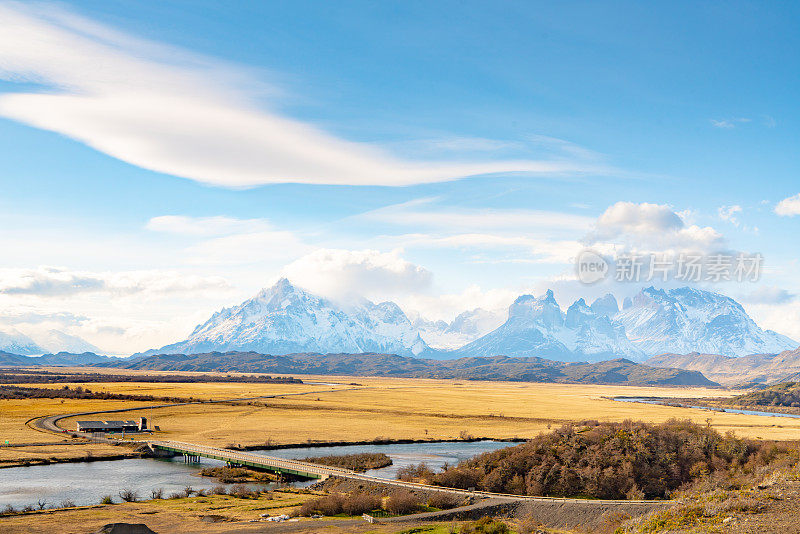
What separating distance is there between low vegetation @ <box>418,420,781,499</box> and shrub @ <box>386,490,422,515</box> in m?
9.18

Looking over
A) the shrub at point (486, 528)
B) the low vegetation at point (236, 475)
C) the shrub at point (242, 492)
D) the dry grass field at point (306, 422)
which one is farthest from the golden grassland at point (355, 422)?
the shrub at point (486, 528)

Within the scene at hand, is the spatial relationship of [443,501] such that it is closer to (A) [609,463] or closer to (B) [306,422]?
(A) [609,463]

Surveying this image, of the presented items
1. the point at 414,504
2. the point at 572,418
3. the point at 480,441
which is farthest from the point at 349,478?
the point at 572,418

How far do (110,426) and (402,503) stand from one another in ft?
257

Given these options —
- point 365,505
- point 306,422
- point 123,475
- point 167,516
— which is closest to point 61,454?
point 123,475

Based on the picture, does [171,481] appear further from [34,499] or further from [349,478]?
[349,478]

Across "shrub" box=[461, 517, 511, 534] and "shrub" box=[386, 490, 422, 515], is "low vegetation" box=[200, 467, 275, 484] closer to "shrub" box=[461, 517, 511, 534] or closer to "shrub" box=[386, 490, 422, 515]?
"shrub" box=[386, 490, 422, 515]

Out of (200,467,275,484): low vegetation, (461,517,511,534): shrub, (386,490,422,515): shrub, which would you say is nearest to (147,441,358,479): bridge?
(200,467,275,484): low vegetation

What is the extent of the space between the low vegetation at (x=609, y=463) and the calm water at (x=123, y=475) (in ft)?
48.4

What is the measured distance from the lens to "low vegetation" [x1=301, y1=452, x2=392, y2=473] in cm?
8519

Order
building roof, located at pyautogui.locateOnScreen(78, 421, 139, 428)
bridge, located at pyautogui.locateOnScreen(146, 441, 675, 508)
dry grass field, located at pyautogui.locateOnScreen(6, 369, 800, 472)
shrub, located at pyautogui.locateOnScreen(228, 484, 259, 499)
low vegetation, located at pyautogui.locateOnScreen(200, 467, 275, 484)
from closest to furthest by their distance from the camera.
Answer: bridge, located at pyautogui.locateOnScreen(146, 441, 675, 508), shrub, located at pyautogui.locateOnScreen(228, 484, 259, 499), low vegetation, located at pyautogui.locateOnScreen(200, 467, 275, 484), dry grass field, located at pyautogui.locateOnScreen(6, 369, 800, 472), building roof, located at pyautogui.locateOnScreen(78, 421, 139, 428)

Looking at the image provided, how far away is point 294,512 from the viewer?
57.5 m

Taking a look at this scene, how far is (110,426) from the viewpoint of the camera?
11675 centimetres

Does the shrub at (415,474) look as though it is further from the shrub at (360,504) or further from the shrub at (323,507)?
the shrub at (323,507)
